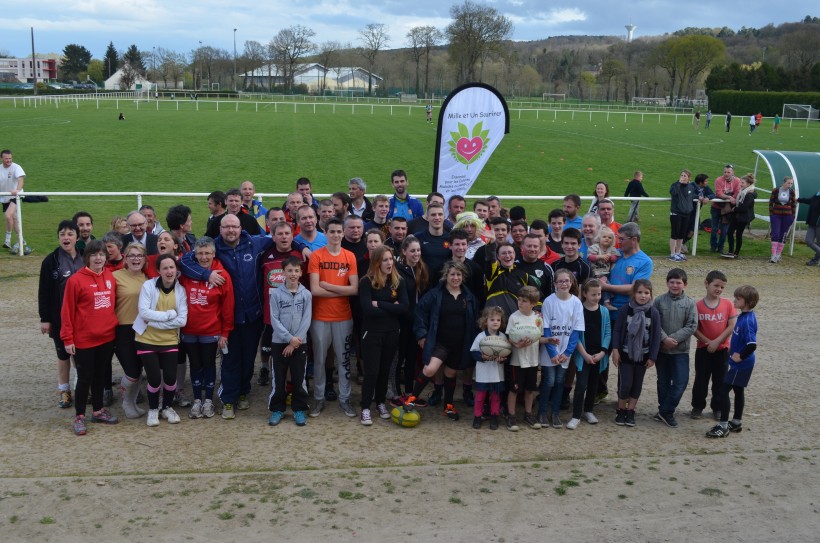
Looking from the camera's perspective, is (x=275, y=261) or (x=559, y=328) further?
(x=275, y=261)

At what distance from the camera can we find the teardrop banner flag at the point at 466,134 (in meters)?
9.79

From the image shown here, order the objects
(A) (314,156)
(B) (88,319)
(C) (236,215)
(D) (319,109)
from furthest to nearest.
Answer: (D) (319,109) < (A) (314,156) < (C) (236,215) < (B) (88,319)

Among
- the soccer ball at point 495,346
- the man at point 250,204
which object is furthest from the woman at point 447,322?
the man at point 250,204

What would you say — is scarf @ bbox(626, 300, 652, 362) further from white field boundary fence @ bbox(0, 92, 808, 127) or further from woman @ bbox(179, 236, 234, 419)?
white field boundary fence @ bbox(0, 92, 808, 127)

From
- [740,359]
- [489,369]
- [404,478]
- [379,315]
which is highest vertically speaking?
[379,315]

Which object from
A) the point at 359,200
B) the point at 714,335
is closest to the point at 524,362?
the point at 714,335

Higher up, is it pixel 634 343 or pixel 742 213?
pixel 742 213

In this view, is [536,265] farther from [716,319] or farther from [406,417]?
[406,417]

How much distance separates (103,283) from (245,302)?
4.18 ft

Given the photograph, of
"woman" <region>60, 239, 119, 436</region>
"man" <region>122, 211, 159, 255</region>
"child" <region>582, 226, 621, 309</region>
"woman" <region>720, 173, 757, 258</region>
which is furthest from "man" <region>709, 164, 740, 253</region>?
"woman" <region>60, 239, 119, 436</region>

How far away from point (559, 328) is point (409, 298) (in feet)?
4.80

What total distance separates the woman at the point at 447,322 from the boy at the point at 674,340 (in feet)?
5.83

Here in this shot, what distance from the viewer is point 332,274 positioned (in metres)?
7.12

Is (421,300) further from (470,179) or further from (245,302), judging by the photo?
(470,179)
